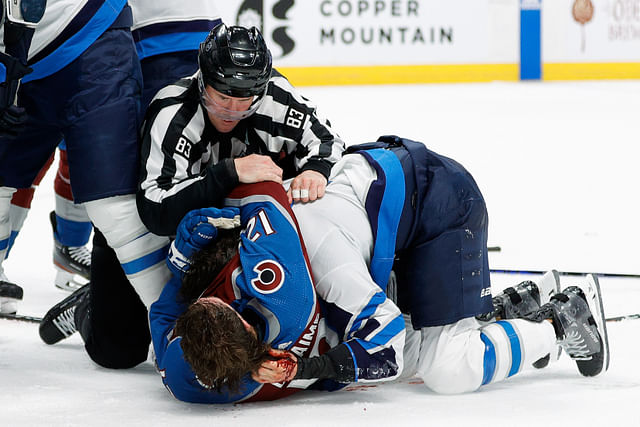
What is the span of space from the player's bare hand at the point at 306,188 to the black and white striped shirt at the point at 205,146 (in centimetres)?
8

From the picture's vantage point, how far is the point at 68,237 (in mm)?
3465

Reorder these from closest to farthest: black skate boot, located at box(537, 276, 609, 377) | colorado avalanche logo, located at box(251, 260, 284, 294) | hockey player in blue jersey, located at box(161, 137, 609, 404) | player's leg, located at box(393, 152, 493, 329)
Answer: colorado avalanche logo, located at box(251, 260, 284, 294) → hockey player in blue jersey, located at box(161, 137, 609, 404) → player's leg, located at box(393, 152, 493, 329) → black skate boot, located at box(537, 276, 609, 377)

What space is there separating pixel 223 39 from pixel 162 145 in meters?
0.27

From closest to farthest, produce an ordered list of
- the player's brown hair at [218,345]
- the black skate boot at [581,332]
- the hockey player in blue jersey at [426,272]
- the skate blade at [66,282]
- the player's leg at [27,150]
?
1. the player's brown hair at [218,345]
2. the hockey player in blue jersey at [426,272]
3. the black skate boot at [581,332]
4. the player's leg at [27,150]
5. the skate blade at [66,282]

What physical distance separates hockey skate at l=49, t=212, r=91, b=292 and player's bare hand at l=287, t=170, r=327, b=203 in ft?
4.55

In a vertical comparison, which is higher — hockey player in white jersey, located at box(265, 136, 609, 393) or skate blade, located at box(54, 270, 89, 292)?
hockey player in white jersey, located at box(265, 136, 609, 393)

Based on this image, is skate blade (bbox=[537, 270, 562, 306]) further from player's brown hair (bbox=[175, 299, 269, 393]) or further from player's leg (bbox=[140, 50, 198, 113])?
player's leg (bbox=[140, 50, 198, 113])

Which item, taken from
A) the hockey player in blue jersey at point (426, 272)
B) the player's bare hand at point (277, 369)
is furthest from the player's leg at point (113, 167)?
the player's bare hand at point (277, 369)

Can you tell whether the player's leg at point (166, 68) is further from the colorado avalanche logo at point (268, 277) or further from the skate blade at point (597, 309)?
the skate blade at point (597, 309)

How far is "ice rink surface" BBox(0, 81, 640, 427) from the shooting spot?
6.77 feet

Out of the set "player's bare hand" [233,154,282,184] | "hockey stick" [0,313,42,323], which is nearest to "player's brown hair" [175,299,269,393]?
"player's bare hand" [233,154,282,184]

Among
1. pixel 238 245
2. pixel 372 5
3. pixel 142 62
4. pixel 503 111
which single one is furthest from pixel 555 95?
pixel 238 245

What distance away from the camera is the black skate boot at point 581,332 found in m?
2.32

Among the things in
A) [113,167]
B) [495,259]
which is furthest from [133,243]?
[495,259]
